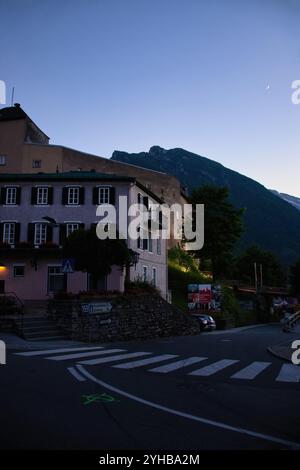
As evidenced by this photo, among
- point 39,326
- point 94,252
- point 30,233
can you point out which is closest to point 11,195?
point 30,233

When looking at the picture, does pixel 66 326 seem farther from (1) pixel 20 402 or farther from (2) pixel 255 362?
(1) pixel 20 402

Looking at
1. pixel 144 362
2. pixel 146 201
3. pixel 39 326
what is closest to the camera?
pixel 144 362

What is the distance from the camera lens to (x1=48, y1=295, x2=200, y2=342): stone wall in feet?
74.1

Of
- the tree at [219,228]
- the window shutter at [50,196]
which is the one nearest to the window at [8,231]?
the window shutter at [50,196]

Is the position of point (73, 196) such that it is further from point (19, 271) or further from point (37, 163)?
point (37, 163)

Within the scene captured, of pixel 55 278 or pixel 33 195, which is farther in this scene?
pixel 33 195

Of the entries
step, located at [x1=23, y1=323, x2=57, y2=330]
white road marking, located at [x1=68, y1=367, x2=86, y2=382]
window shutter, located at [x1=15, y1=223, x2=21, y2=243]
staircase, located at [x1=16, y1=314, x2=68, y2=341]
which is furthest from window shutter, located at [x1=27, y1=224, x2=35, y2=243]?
white road marking, located at [x1=68, y1=367, x2=86, y2=382]

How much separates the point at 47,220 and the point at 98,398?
28054 mm

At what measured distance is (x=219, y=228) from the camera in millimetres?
59625

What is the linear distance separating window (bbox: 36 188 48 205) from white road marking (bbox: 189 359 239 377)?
79.0ft

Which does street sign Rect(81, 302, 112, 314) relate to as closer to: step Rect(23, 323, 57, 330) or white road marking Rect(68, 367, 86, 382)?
step Rect(23, 323, 57, 330)

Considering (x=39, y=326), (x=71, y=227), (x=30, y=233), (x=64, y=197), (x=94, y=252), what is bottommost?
(x=39, y=326)

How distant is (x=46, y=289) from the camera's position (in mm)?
33875
